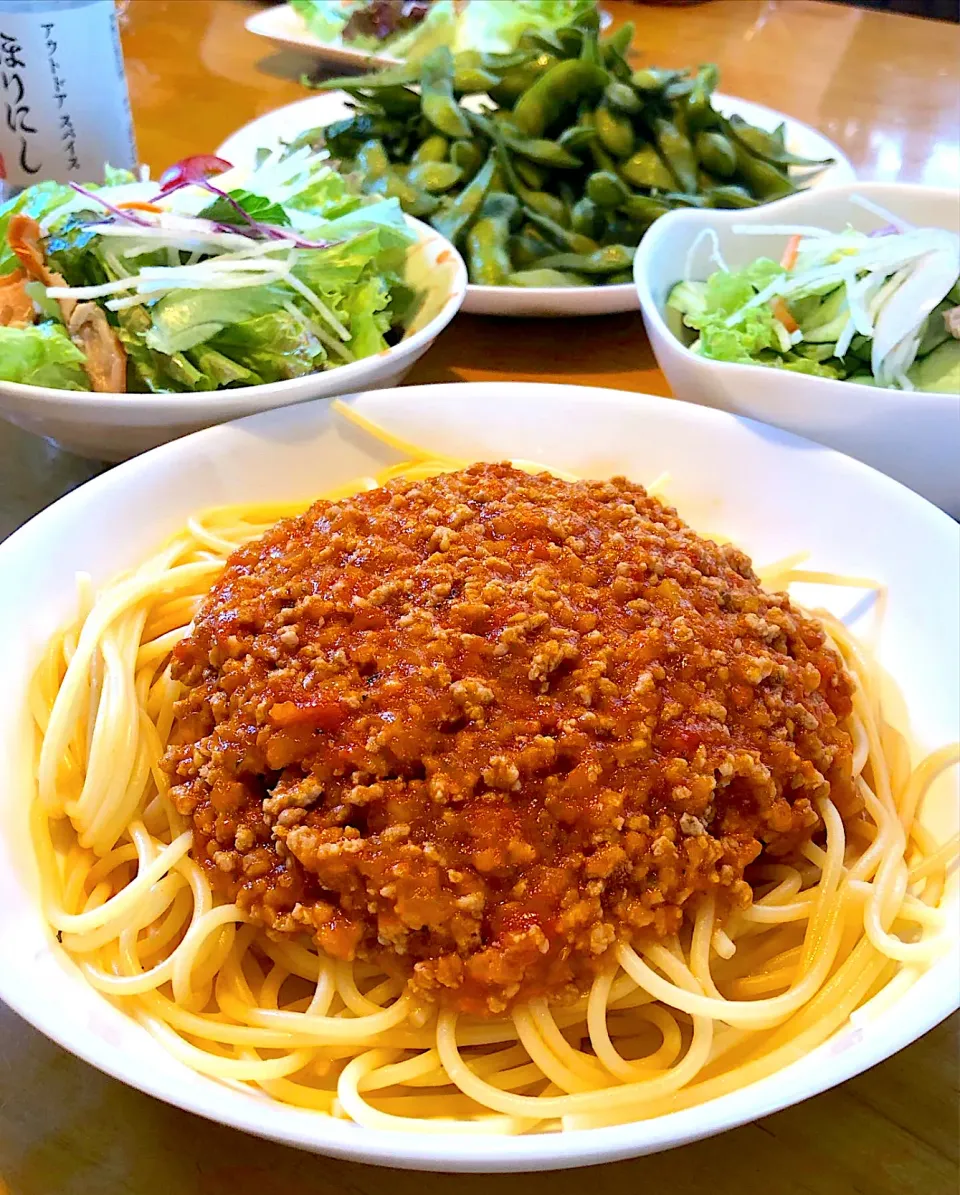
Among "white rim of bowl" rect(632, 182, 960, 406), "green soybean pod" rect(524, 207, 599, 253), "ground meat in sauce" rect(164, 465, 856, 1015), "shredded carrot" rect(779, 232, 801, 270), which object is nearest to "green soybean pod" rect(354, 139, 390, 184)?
"green soybean pod" rect(524, 207, 599, 253)

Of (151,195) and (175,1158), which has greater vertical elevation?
→ (151,195)

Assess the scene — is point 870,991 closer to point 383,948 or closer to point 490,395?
point 383,948

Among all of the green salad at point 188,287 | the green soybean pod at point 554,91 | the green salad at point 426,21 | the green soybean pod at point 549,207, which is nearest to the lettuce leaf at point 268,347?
the green salad at point 188,287

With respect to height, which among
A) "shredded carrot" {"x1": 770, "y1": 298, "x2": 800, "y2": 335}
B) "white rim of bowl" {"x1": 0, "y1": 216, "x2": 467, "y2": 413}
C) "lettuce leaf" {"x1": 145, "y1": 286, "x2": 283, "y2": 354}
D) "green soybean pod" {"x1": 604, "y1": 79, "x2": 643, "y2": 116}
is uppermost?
"green soybean pod" {"x1": 604, "y1": 79, "x2": 643, "y2": 116}

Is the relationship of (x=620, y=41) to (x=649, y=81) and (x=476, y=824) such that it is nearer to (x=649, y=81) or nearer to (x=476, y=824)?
(x=649, y=81)

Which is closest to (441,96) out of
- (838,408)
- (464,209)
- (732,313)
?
(464,209)

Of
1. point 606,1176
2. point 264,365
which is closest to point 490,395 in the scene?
point 264,365

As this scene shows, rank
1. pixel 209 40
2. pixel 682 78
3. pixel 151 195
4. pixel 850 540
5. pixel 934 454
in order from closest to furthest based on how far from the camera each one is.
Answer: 1. pixel 850 540
2. pixel 934 454
3. pixel 151 195
4. pixel 682 78
5. pixel 209 40

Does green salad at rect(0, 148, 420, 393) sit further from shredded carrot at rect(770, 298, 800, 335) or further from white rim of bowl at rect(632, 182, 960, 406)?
shredded carrot at rect(770, 298, 800, 335)
